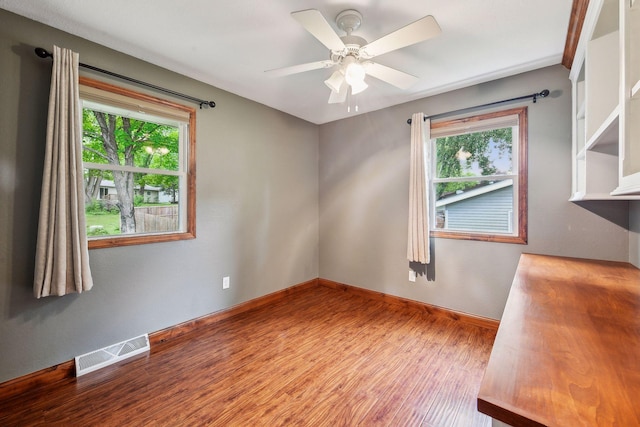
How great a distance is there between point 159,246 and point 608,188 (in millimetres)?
3387

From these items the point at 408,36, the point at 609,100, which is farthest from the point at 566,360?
the point at 408,36

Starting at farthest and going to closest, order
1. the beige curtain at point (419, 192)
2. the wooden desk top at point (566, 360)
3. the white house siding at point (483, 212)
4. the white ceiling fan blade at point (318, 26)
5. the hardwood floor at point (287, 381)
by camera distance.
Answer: the beige curtain at point (419, 192)
the white house siding at point (483, 212)
the hardwood floor at point (287, 381)
the white ceiling fan blade at point (318, 26)
the wooden desk top at point (566, 360)

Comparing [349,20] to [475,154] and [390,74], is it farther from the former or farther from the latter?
[475,154]

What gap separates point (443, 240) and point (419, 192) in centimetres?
60

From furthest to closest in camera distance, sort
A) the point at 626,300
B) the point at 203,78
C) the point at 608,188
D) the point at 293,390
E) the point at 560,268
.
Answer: the point at 203,78
the point at 560,268
the point at 293,390
the point at 608,188
the point at 626,300

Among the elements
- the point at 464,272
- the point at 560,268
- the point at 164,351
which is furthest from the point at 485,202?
the point at 164,351

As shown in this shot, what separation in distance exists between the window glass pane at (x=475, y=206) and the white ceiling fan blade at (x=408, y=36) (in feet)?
5.92

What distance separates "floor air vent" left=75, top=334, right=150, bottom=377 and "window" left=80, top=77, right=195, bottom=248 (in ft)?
2.73

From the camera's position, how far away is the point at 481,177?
9.12 ft

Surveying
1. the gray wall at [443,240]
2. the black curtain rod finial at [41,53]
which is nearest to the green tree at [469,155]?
the gray wall at [443,240]

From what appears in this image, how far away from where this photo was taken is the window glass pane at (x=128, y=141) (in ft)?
7.08

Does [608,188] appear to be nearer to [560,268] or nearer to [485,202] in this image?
[560,268]

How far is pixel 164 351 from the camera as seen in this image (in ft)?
7.57

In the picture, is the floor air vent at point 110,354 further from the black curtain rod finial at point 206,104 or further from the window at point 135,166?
the black curtain rod finial at point 206,104
